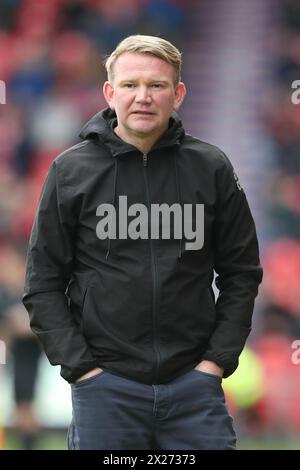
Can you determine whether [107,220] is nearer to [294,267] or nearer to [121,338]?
[121,338]

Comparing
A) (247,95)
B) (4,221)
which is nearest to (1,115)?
(4,221)

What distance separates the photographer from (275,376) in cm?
847

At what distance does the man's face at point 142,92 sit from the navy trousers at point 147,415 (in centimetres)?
79

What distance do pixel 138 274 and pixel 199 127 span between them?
7.23 metres

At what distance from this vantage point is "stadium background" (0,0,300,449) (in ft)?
26.7

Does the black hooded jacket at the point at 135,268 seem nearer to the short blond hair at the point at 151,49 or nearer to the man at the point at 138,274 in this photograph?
the man at the point at 138,274

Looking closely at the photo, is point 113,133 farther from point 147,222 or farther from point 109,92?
point 147,222

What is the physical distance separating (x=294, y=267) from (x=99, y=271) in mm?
5881

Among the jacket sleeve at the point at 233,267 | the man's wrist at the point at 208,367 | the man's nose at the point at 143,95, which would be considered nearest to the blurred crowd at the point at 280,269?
the jacket sleeve at the point at 233,267

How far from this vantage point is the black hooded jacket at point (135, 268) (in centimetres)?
369

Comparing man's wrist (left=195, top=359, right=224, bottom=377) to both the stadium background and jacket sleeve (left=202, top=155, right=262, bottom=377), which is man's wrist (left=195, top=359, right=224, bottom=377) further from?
the stadium background

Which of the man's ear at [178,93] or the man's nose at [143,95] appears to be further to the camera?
the man's ear at [178,93]

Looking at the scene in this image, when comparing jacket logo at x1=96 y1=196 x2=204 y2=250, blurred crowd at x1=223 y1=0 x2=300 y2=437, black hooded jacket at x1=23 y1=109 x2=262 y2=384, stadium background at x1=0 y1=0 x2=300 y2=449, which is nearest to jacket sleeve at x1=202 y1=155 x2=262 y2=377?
black hooded jacket at x1=23 y1=109 x2=262 y2=384
